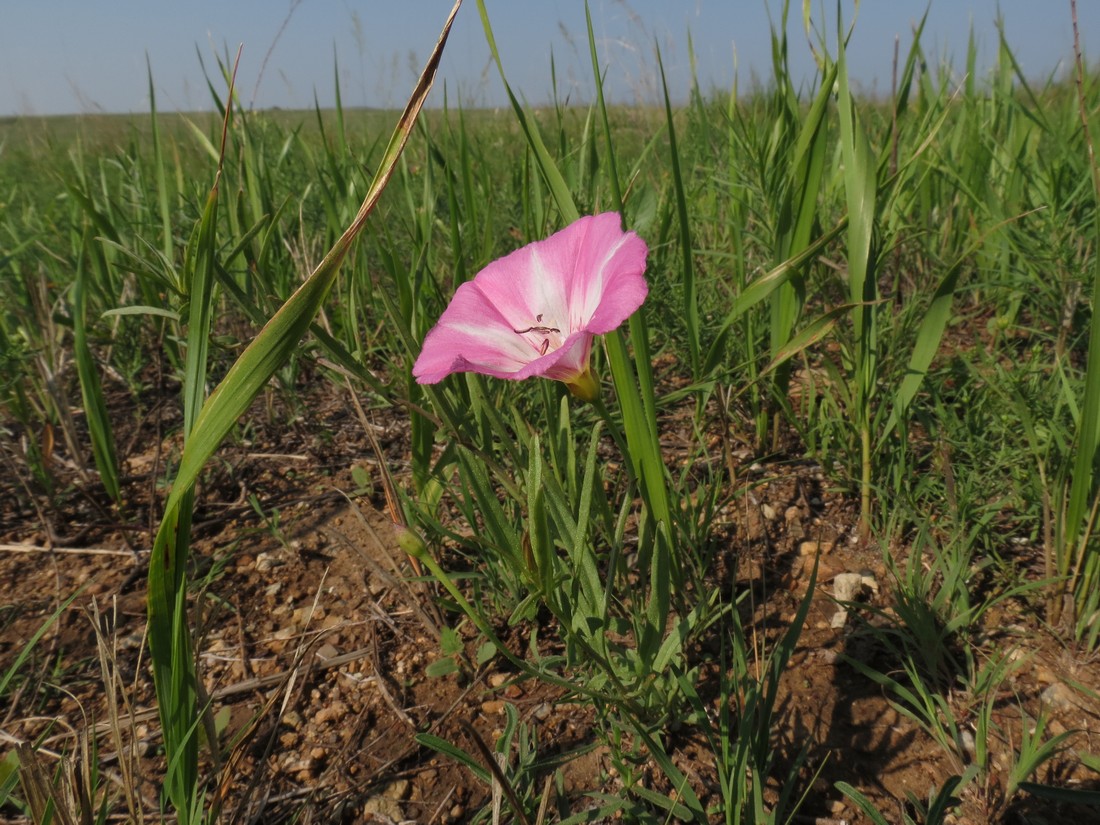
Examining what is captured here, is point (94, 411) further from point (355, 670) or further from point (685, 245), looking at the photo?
point (685, 245)

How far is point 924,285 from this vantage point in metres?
1.94

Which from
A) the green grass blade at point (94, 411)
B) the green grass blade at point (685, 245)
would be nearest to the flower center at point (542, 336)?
the green grass blade at point (685, 245)

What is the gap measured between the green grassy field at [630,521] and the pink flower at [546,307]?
2.6 inches

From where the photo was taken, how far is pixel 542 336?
117cm

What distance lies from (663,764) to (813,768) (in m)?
0.24

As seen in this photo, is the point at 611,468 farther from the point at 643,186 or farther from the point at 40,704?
the point at 40,704

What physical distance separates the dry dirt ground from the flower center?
1.19ft

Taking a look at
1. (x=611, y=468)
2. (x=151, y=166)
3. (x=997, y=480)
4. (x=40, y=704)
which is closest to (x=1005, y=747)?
(x=997, y=480)

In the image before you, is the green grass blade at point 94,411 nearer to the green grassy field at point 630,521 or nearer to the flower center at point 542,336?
the green grassy field at point 630,521

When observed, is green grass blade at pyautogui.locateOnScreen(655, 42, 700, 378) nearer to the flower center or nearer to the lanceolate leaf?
the flower center

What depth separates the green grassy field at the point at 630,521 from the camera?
956 millimetres

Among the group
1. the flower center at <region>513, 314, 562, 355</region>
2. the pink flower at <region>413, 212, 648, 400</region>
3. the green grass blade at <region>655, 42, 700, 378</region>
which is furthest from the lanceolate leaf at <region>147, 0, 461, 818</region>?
the green grass blade at <region>655, 42, 700, 378</region>

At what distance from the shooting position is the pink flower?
2.95 ft

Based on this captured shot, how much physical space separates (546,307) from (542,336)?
43 mm
